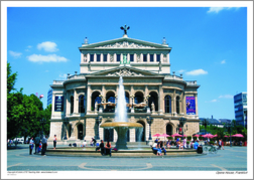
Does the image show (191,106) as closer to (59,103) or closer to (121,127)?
(59,103)

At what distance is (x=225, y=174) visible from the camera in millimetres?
10359

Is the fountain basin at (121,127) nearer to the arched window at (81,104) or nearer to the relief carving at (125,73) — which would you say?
the relief carving at (125,73)

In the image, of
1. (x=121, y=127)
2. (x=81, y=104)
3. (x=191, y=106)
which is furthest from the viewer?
(x=191, y=106)

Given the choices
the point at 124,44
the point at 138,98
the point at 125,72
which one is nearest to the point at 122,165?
the point at 125,72

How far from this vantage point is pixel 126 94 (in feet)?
178

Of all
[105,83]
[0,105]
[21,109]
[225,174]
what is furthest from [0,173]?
[105,83]

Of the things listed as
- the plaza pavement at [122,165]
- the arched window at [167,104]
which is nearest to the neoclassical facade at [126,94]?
the arched window at [167,104]

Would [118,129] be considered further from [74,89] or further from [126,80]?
[74,89]

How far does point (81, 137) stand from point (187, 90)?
93.0 feet

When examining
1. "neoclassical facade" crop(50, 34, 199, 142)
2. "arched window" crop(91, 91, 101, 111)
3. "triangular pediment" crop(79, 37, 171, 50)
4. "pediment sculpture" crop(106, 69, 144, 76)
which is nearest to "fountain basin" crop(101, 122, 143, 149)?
"neoclassical facade" crop(50, 34, 199, 142)

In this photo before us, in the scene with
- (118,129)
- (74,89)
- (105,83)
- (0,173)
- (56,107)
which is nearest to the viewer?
(0,173)

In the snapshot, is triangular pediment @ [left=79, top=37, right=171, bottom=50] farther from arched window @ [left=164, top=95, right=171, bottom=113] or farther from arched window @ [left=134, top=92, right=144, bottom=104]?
arched window @ [left=164, top=95, right=171, bottom=113]

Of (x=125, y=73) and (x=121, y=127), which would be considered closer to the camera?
(x=121, y=127)

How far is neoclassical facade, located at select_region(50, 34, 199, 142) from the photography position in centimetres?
5066
